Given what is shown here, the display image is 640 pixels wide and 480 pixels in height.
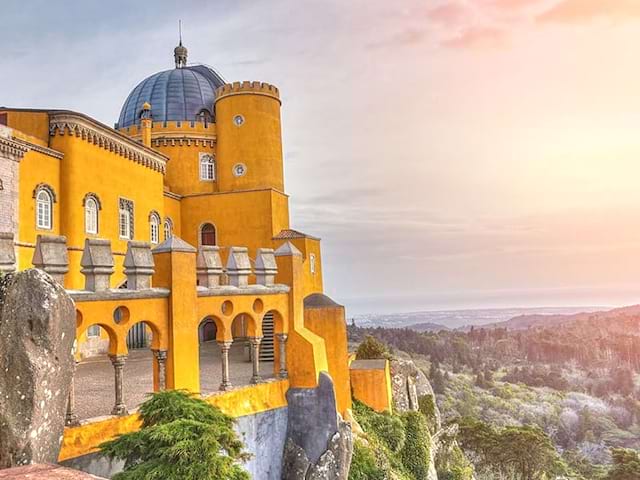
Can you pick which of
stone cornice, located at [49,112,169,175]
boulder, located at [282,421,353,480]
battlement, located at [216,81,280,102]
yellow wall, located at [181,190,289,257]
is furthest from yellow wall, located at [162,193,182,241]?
boulder, located at [282,421,353,480]

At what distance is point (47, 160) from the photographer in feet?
59.6

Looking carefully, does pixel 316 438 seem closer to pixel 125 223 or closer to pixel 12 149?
pixel 12 149

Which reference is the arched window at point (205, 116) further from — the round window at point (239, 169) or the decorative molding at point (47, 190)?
the decorative molding at point (47, 190)

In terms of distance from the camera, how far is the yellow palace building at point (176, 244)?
9.92 metres

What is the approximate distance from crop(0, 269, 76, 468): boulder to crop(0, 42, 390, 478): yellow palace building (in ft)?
10.0

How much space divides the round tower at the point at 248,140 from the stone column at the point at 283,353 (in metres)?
14.2

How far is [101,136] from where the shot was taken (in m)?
20.2

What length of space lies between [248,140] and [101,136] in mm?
8424

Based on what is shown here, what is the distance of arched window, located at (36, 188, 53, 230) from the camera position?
17750 millimetres

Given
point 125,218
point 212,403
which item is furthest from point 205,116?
point 212,403

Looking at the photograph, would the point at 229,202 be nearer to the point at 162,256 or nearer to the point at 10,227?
the point at 10,227

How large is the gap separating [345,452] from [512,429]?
89.5ft

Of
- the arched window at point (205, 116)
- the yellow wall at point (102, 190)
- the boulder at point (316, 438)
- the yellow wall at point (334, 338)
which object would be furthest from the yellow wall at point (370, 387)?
the arched window at point (205, 116)

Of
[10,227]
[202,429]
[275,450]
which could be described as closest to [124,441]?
[202,429]
